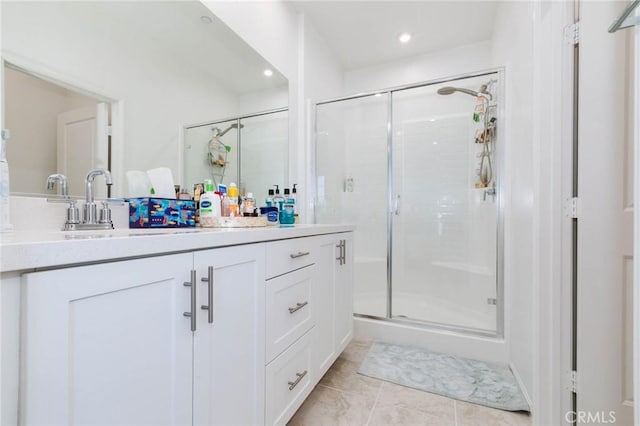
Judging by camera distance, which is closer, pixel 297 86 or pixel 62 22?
pixel 62 22

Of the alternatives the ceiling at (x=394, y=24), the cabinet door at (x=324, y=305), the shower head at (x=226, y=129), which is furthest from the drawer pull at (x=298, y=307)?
the ceiling at (x=394, y=24)

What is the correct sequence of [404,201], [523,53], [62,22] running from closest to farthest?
[62,22]
[523,53]
[404,201]

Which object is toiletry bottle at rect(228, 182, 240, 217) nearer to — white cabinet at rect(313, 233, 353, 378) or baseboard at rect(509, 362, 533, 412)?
white cabinet at rect(313, 233, 353, 378)

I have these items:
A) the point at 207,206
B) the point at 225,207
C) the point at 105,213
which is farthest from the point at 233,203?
the point at 105,213

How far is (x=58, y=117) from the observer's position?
0.90 m

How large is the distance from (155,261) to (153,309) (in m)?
0.10

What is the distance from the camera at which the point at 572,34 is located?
1.11m

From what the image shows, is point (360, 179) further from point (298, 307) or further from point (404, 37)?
point (298, 307)

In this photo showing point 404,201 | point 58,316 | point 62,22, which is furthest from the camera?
point 404,201

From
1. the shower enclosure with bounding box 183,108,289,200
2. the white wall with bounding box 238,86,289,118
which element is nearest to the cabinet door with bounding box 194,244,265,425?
the shower enclosure with bounding box 183,108,289,200

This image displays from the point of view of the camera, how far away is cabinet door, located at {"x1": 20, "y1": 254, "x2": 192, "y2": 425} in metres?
0.43

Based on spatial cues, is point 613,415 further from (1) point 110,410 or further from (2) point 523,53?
(2) point 523,53

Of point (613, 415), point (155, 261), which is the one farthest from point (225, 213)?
point (613, 415)

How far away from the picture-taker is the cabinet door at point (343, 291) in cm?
152
